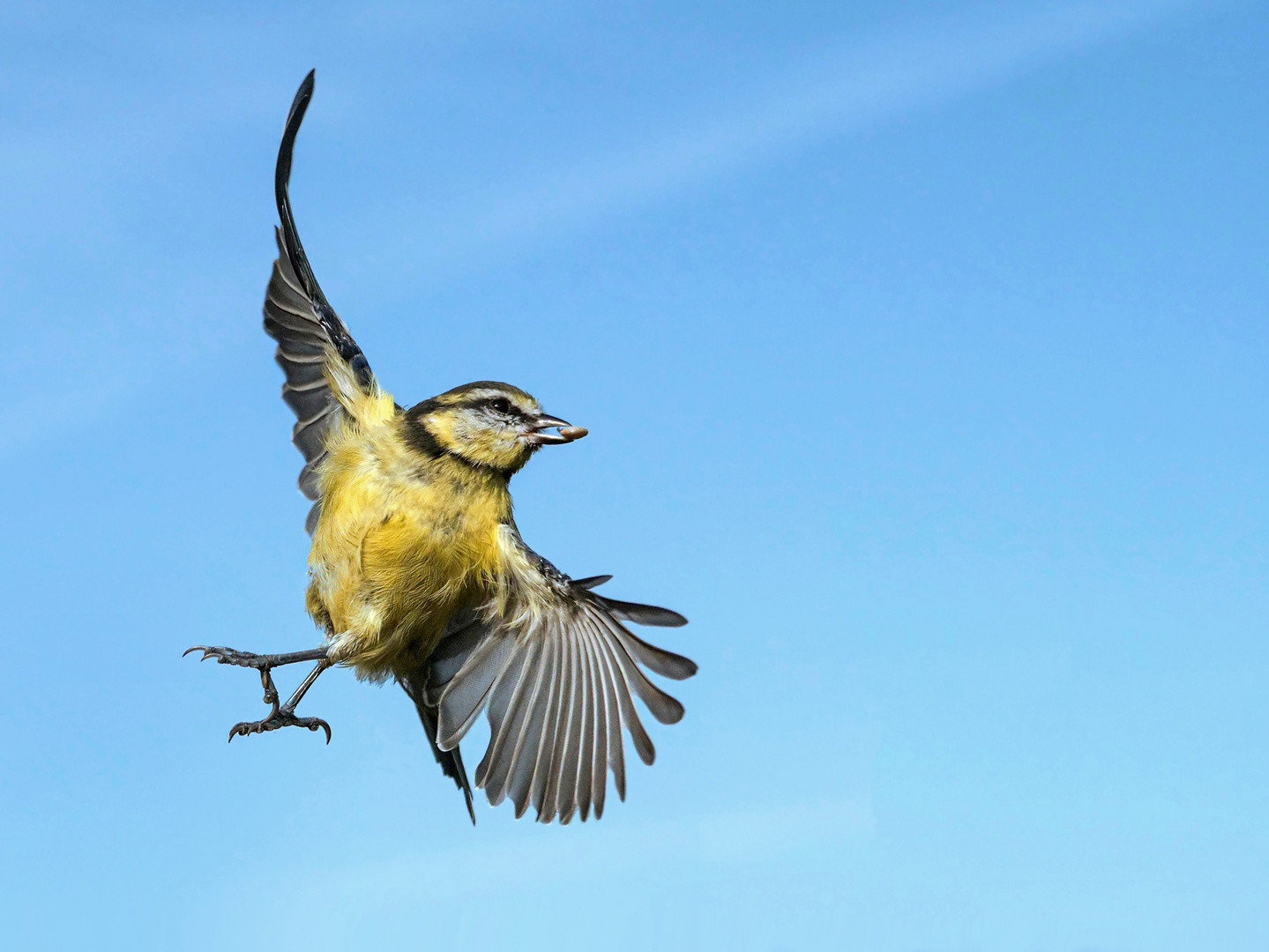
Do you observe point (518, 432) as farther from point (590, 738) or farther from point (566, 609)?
point (590, 738)

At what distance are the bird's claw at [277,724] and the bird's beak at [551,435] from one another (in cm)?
171

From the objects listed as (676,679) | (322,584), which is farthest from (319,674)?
(676,679)

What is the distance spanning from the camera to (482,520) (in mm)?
5809

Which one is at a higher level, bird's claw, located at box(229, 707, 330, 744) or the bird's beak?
the bird's beak

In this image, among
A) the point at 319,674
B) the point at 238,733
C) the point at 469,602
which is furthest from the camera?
the point at 469,602

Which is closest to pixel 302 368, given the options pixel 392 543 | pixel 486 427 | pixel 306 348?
pixel 306 348

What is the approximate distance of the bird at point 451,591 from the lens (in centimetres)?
568

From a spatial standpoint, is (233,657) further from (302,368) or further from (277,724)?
(302,368)

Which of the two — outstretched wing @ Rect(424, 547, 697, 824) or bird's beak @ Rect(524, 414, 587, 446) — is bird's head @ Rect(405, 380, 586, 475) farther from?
outstretched wing @ Rect(424, 547, 697, 824)

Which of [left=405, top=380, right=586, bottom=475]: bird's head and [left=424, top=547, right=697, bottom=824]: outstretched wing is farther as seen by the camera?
[left=424, top=547, right=697, bottom=824]: outstretched wing

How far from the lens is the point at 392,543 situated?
5590 millimetres

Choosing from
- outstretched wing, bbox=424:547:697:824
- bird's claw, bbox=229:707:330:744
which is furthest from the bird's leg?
outstretched wing, bbox=424:547:697:824

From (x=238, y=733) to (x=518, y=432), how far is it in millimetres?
1923

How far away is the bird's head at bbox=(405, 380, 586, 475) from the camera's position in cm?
575
